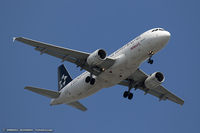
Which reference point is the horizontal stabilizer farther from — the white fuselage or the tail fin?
the white fuselage

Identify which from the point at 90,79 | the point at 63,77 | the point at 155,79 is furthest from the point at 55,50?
the point at 155,79

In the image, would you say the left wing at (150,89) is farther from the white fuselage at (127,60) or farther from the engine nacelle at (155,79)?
the white fuselage at (127,60)

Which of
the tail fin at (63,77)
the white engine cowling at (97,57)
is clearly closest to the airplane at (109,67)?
the white engine cowling at (97,57)

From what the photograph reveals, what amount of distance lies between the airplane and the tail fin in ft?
2.70

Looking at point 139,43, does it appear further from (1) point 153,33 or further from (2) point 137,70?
(2) point 137,70

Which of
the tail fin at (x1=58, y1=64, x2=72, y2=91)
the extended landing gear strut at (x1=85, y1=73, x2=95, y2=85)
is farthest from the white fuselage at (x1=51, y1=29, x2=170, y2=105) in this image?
the tail fin at (x1=58, y1=64, x2=72, y2=91)

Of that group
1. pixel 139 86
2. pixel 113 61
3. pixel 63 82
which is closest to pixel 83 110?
pixel 63 82

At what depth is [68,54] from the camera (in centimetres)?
4253

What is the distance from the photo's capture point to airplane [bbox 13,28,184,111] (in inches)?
1575

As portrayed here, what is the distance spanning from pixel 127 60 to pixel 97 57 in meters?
2.97

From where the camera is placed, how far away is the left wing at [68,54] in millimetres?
41062

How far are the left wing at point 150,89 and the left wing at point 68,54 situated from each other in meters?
5.24

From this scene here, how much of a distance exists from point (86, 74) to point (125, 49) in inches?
255

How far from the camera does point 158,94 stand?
5091cm
